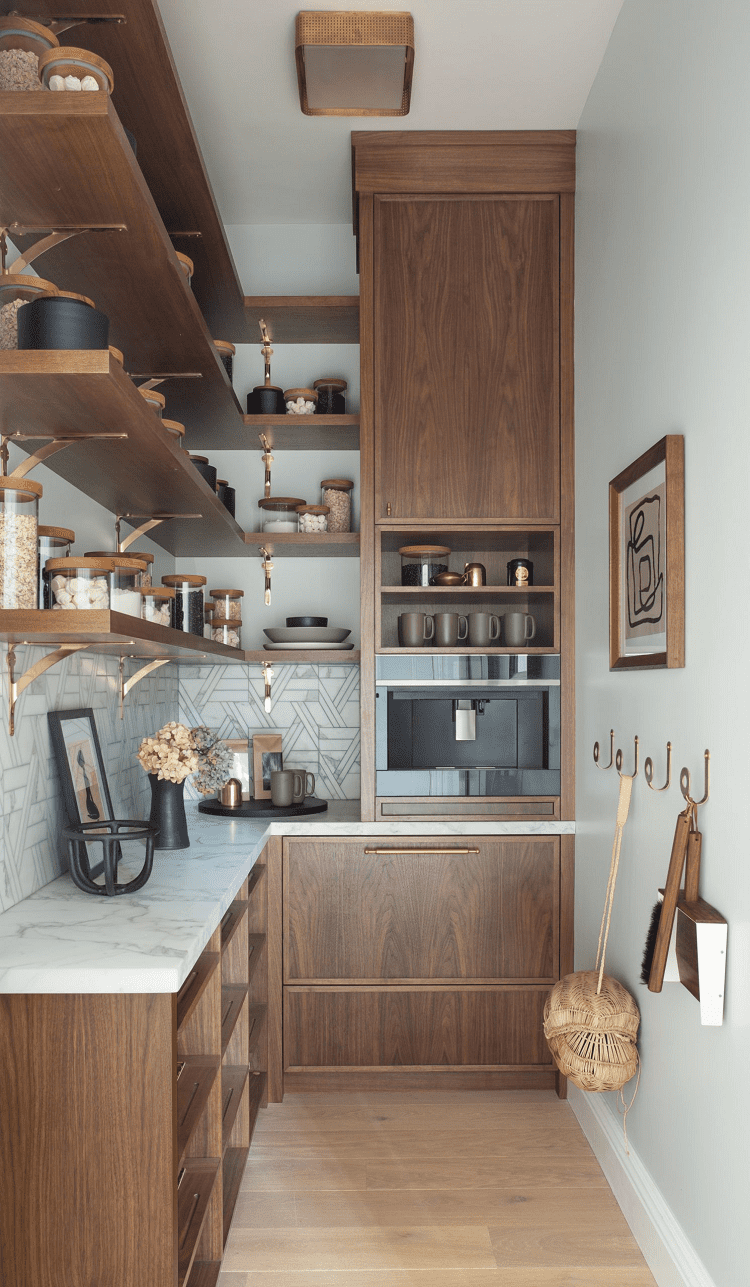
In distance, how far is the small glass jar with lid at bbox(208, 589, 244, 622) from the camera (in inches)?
116

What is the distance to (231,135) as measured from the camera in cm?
272

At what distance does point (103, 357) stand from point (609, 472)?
140 cm

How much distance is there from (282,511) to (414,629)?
27.4 inches

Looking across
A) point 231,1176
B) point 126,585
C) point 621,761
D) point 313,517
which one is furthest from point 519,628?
point 231,1176

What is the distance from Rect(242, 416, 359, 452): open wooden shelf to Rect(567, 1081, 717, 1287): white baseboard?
2.13 metres

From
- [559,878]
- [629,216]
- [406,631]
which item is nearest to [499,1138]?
[559,878]

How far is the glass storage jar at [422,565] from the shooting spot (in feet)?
9.05

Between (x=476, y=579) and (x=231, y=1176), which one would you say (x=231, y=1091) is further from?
(x=476, y=579)

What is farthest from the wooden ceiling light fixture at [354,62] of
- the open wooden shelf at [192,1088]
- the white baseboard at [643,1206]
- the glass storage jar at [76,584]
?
the white baseboard at [643,1206]

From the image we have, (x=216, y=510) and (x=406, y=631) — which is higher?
(x=216, y=510)

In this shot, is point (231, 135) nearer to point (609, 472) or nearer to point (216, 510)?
point (216, 510)

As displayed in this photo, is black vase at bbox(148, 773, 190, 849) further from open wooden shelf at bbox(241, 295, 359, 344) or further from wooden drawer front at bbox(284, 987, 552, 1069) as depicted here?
open wooden shelf at bbox(241, 295, 359, 344)

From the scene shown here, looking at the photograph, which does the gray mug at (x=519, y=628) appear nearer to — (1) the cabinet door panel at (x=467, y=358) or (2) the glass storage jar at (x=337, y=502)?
(1) the cabinet door panel at (x=467, y=358)

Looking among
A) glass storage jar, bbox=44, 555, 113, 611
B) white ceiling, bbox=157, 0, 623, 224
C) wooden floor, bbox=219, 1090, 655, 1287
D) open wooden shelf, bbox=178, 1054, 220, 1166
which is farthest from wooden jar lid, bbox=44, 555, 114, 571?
white ceiling, bbox=157, 0, 623, 224
